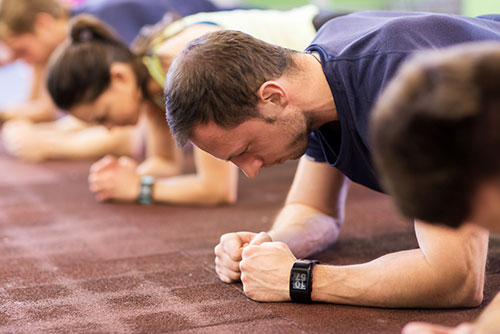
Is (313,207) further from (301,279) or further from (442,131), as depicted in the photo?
(442,131)

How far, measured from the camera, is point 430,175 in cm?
83

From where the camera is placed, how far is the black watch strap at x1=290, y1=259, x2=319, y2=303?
1345mm

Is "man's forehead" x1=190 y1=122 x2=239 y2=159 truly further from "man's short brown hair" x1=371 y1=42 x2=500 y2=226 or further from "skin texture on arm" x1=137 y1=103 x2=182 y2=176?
"skin texture on arm" x1=137 y1=103 x2=182 y2=176

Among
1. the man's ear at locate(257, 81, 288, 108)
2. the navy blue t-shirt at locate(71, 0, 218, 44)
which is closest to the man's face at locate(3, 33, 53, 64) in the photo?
the navy blue t-shirt at locate(71, 0, 218, 44)

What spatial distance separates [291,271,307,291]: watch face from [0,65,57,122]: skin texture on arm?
2950mm

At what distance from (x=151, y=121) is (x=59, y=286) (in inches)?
50.7

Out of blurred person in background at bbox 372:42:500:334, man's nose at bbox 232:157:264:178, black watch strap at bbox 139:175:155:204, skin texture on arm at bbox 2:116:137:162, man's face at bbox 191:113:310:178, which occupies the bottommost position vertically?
skin texture on arm at bbox 2:116:137:162

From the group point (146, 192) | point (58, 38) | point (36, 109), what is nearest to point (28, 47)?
point (58, 38)

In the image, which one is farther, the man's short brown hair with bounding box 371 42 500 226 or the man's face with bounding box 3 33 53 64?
the man's face with bounding box 3 33 53 64

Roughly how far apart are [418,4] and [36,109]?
9.22ft

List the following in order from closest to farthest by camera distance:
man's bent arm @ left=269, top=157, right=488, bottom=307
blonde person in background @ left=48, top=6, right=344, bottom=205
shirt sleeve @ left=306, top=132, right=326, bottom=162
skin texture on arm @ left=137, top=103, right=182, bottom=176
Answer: man's bent arm @ left=269, top=157, right=488, bottom=307, shirt sleeve @ left=306, top=132, right=326, bottom=162, blonde person in background @ left=48, top=6, right=344, bottom=205, skin texture on arm @ left=137, top=103, right=182, bottom=176

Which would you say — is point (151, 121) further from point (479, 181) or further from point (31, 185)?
point (479, 181)

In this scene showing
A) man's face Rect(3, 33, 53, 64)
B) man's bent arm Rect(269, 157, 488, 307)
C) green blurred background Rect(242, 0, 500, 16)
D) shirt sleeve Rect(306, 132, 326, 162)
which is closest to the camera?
man's bent arm Rect(269, 157, 488, 307)

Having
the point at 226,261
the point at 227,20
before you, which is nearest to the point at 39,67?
the point at 227,20
